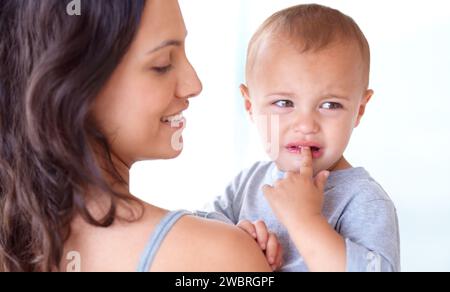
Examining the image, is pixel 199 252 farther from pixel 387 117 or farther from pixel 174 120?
pixel 387 117

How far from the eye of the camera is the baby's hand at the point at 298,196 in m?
1.27

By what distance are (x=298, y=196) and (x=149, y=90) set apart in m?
0.34

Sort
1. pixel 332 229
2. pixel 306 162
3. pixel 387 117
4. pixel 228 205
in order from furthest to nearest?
pixel 387 117 → pixel 228 205 → pixel 306 162 → pixel 332 229

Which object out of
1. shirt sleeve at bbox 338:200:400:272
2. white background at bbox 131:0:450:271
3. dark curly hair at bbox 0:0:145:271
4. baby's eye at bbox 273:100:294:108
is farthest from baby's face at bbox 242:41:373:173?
white background at bbox 131:0:450:271

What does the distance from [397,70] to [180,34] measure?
5.97 ft

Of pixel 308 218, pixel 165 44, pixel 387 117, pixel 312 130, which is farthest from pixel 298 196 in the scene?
pixel 387 117

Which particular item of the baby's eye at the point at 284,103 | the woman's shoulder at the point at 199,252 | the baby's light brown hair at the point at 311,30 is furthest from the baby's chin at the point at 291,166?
the woman's shoulder at the point at 199,252

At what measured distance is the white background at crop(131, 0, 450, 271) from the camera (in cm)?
279

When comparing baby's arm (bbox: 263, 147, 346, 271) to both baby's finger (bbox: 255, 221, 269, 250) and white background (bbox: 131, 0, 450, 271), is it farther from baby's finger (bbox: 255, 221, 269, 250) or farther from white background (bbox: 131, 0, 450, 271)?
white background (bbox: 131, 0, 450, 271)

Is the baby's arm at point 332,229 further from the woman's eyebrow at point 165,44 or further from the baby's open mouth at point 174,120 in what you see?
the woman's eyebrow at point 165,44

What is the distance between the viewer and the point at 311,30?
1.42 metres

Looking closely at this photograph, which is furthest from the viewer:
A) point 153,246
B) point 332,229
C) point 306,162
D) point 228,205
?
point 228,205

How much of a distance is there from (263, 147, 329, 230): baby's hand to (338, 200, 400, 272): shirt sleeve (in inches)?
2.8
